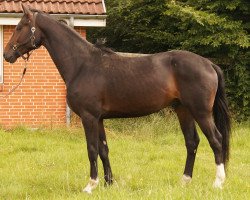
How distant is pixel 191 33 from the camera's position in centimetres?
1364

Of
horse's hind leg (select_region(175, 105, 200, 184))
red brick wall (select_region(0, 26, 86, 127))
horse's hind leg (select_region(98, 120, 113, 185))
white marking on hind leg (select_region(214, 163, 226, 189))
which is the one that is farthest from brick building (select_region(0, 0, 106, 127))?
Result: white marking on hind leg (select_region(214, 163, 226, 189))

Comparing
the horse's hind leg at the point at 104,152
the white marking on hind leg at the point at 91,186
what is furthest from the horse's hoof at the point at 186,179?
the white marking on hind leg at the point at 91,186

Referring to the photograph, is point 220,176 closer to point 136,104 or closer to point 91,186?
point 136,104

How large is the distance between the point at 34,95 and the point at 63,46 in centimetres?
526

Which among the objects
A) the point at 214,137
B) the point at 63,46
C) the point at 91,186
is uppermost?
the point at 63,46

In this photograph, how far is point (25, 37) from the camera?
6.80 m

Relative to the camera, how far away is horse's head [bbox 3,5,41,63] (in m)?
6.76

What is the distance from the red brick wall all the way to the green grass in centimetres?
63

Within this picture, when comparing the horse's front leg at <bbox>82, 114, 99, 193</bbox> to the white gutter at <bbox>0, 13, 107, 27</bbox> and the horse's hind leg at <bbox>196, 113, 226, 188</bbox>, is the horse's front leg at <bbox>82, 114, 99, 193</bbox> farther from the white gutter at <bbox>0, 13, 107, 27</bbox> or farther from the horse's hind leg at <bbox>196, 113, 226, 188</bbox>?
the white gutter at <bbox>0, 13, 107, 27</bbox>

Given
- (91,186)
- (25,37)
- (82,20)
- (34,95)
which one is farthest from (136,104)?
(34,95)

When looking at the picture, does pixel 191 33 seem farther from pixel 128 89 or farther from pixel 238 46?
pixel 128 89

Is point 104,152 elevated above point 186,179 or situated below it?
above

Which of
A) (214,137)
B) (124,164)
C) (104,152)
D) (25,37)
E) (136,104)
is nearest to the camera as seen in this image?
(214,137)

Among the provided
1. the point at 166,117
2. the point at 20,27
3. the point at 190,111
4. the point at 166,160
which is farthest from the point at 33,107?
the point at 190,111
